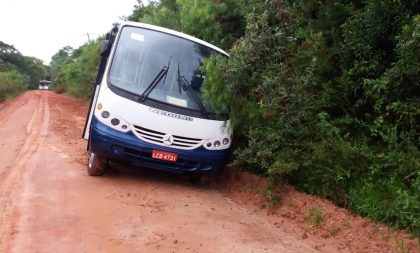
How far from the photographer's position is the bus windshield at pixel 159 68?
268 inches

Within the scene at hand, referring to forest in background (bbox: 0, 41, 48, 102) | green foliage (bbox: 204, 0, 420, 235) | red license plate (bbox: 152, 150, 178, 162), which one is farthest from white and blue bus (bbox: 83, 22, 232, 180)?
forest in background (bbox: 0, 41, 48, 102)

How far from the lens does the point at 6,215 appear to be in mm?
5082

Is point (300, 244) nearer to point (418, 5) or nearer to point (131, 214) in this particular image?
point (131, 214)

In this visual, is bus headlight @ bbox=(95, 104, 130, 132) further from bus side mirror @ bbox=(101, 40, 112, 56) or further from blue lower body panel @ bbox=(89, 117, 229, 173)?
bus side mirror @ bbox=(101, 40, 112, 56)

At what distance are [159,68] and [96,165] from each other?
1738 mm

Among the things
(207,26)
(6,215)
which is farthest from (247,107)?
(207,26)

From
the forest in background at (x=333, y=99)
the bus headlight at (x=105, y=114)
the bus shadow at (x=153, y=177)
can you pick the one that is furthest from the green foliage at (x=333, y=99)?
the bus headlight at (x=105, y=114)

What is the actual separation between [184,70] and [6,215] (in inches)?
128

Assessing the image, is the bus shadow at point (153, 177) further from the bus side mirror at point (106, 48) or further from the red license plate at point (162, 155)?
the bus side mirror at point (106, 48)

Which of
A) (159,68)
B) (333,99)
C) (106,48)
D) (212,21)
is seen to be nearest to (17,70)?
(212,21)

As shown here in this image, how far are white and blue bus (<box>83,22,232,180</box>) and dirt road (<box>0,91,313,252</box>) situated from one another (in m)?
0.49

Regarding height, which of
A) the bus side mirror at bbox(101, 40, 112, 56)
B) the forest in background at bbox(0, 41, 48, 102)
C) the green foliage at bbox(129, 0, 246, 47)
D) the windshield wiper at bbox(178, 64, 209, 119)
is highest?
the green foliage at bbox(129, 0, 246, 47)

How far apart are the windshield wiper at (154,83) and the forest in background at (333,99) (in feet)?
2.13

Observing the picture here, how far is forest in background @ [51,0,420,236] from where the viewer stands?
528cm
